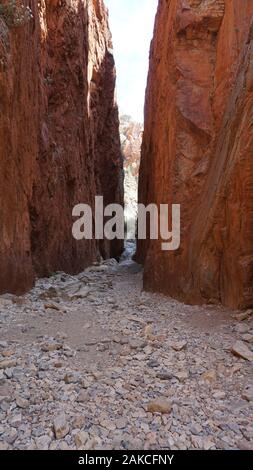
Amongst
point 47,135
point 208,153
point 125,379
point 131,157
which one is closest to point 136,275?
point 47,135

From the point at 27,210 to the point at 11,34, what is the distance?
355cm

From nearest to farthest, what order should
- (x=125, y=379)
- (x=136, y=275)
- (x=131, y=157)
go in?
(x=125, y=379), (x=136, y=275), (x=131, y=157)

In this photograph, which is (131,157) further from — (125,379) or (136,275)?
(125,379)

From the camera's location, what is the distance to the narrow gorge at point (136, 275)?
9.30 ft

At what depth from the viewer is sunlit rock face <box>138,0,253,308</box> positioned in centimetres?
531

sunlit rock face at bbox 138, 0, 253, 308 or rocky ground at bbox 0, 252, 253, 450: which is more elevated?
sunlit rock face at bbox 138, 0, 253, 308

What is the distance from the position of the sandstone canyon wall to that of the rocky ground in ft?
7.07

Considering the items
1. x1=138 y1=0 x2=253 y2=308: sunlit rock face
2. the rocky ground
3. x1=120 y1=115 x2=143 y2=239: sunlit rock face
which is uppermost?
x1=120 y1=115 x2=143 y2=239: sunlit rock face

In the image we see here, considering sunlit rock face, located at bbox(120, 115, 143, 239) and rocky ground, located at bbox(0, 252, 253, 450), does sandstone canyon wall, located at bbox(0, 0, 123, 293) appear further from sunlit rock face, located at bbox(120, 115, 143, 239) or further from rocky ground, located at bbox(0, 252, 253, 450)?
sunlit rock face, located at bbox(120, 115, 143, 239)

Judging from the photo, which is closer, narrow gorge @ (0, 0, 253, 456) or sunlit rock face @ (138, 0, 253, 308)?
narrow gorge @ (0, 0, 253, 456)

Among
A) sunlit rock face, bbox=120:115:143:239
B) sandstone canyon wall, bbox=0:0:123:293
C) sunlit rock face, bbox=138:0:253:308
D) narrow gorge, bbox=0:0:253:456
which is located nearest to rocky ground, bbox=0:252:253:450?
narrow gorge, bbox=0:0:253:456

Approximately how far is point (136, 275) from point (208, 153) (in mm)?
6225

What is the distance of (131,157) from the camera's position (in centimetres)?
4541
